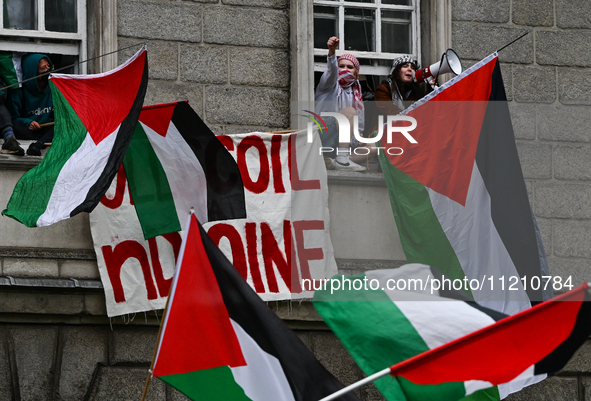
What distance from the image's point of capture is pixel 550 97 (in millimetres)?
10844

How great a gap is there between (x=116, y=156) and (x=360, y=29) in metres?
3.64

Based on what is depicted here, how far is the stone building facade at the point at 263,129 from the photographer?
9039mm

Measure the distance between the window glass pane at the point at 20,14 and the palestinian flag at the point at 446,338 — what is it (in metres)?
4.91

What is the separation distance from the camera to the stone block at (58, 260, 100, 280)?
9109 millimetres

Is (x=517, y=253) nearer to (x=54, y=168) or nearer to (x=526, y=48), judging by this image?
(x=526, y=48)

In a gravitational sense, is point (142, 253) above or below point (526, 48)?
below

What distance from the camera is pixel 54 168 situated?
8.40m

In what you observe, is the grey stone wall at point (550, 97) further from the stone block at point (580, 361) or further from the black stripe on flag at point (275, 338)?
the black stripe on flag at point (275, 338)

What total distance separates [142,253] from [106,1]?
244cm

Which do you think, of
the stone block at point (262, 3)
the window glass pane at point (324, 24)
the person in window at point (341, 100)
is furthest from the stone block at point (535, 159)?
the stone block at point (262, 3)

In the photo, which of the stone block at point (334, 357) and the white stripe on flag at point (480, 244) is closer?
the white stripe on flag at point (480, 244)

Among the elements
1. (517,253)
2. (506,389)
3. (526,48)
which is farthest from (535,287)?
(526,48)

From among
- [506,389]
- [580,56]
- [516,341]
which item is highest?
[580,56]

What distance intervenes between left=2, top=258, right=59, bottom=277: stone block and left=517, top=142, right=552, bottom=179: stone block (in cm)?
475
